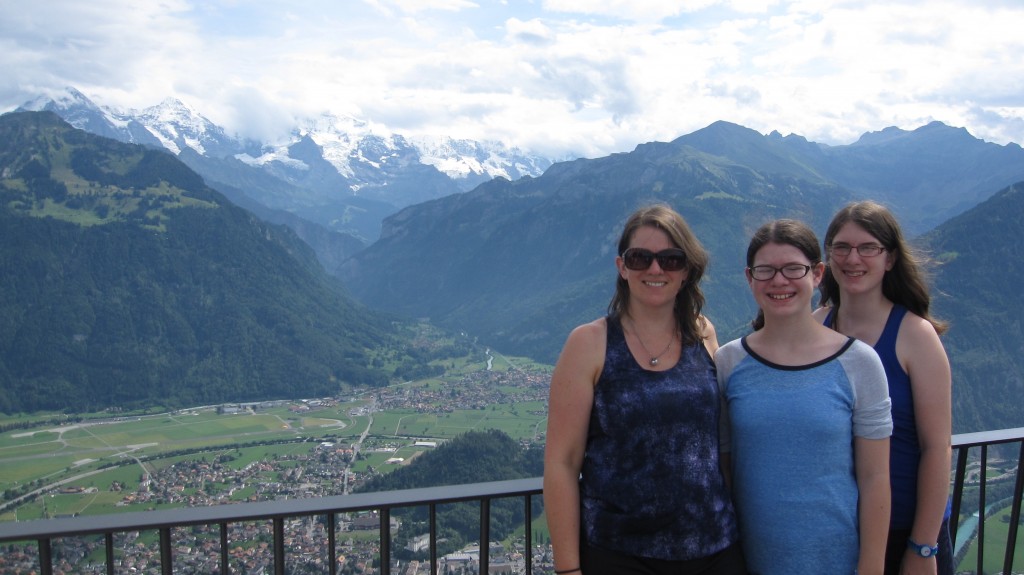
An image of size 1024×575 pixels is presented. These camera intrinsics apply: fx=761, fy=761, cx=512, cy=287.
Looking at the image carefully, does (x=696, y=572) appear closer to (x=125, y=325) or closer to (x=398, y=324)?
(x=125, y=325)

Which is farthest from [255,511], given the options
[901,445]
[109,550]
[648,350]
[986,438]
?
[986,438]

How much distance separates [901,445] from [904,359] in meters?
0.37

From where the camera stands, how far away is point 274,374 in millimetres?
86188

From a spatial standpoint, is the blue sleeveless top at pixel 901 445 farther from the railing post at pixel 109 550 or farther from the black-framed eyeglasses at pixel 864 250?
the railing post at pixel 109 550

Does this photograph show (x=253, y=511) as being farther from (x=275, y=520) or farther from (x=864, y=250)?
(x=864, y=250)

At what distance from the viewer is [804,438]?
9.71 ft

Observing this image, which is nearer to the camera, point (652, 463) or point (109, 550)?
point (652, 463)

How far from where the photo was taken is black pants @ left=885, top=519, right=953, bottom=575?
3.32 metres

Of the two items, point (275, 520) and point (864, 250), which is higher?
point (864, 250)

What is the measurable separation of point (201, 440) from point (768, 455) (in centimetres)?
5911

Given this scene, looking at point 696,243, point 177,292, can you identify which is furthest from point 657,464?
point 177,292

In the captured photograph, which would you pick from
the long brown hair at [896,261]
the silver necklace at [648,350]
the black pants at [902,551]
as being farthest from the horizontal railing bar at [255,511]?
the long brown hair at [896,261]

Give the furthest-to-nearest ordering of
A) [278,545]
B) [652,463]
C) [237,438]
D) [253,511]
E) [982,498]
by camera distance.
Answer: [237,438] < [982,498] < [278,545] < [253,511] < [652,463]

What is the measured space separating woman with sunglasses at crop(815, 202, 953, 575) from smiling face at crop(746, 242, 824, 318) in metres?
0.51
